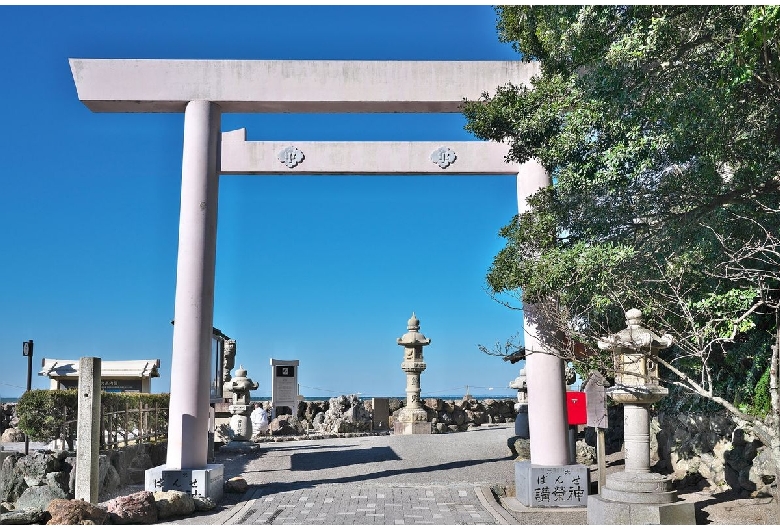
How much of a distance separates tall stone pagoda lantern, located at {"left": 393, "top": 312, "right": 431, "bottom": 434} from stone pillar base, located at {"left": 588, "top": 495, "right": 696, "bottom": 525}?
13.3 metres

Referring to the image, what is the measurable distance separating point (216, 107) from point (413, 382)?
43.1ft

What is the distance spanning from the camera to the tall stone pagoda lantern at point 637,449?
810 centimetres

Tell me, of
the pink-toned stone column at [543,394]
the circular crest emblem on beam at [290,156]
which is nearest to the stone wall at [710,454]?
the pink-toned stone column at [543,394]

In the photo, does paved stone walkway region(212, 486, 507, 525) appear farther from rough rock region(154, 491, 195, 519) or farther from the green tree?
the green tree

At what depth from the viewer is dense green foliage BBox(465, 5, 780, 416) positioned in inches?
292

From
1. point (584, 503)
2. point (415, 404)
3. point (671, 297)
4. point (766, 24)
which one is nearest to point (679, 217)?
point (671, 297)

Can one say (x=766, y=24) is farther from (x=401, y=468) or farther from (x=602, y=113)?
(x=401, y=468)

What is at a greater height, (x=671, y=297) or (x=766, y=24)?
(x=766, y=24)

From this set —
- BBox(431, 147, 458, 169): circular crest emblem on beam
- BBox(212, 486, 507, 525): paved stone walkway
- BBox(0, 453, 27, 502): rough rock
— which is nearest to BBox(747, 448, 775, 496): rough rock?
BBox(212, 486, 507, 525): paved stone walkway

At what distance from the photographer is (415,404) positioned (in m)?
22.0

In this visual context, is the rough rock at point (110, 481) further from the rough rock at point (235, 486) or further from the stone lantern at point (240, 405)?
the stone lantern at point (240, 405)

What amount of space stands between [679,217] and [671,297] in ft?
3.90

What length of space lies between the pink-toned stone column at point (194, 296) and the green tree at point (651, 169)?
368 cm

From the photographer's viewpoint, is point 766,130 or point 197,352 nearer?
point 766,130
